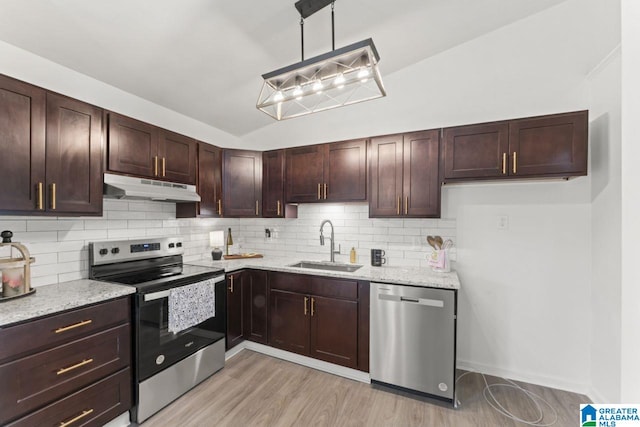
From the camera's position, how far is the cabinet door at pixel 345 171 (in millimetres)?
2832

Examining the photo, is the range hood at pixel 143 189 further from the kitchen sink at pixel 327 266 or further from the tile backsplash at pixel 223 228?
the kitchen sink at pixel 327 266

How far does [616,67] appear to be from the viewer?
1.96 meters

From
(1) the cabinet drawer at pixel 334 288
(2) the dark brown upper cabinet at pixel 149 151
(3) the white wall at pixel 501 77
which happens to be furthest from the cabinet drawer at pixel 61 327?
(3) the white wall at pixel 501 77

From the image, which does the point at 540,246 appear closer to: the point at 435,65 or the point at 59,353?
the point at 435,65

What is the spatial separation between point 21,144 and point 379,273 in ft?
9.00

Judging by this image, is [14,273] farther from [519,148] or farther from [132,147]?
[519,148]

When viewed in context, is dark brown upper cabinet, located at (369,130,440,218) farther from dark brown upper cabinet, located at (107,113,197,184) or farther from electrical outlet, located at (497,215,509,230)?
dark brown upper cabinet, located at (107,113,197,184)

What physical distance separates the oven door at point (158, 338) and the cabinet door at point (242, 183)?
4.28ft

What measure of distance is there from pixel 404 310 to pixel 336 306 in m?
0.63

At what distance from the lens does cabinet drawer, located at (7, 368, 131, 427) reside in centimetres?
153

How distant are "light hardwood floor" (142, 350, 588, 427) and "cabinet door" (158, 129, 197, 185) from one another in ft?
6.41

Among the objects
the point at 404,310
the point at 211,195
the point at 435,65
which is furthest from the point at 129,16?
the point at 404,310

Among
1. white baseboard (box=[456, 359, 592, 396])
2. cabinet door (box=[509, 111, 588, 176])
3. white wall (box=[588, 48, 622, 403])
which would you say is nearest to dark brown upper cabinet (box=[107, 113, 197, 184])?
cabinet door (box=[509, 111, 588, 176])

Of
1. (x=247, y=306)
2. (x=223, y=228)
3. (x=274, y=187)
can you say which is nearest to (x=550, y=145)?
(x=274, y=187)
